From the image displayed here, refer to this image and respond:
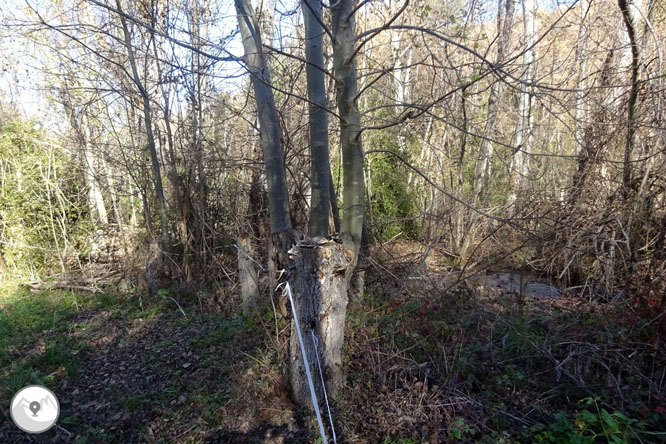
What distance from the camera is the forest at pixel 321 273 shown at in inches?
117

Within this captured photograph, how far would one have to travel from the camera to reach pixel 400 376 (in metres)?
3.26

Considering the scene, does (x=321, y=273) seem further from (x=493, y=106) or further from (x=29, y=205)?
(x=29, y=205)

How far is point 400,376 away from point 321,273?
1.21 meters

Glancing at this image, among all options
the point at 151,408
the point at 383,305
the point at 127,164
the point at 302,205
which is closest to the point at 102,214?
the point at 127,164

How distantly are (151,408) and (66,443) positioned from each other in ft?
2.13

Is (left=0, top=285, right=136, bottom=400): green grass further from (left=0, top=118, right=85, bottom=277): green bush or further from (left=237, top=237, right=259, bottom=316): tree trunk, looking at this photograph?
(left=237, top=237, right=259, bottom=316): tree trunk

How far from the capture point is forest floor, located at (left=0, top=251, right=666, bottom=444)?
9.23 ft

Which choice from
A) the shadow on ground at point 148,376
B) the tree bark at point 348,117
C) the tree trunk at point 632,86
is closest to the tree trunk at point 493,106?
the tree trunk at point 632,86

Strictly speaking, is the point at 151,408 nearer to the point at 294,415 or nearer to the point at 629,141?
the point at 294,415

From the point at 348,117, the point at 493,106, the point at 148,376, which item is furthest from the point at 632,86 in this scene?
the point at 148,376

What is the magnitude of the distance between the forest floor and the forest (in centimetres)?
2

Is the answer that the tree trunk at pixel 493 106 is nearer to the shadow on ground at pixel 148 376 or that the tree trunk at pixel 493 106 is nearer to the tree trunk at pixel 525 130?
the tree trunk at pixel 525 130

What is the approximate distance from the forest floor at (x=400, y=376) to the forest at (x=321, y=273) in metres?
0.02

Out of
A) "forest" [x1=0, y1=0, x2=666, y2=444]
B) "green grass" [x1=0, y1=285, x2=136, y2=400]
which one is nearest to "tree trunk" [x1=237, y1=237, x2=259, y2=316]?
"forest" [x1=0, y1=0, x2=666, y2=444]
